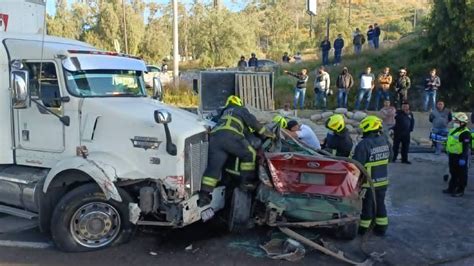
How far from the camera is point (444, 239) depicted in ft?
21.1

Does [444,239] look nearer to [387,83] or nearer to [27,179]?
[27,179]

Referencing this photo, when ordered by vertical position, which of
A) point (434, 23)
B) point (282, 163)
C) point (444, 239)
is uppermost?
point (434, 23)

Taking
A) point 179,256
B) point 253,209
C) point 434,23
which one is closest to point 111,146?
point 179,256

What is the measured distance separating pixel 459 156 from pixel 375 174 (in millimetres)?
3169

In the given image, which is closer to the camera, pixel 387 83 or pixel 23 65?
pixel 23 65

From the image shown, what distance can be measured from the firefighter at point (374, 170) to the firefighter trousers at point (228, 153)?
1510 millimetres

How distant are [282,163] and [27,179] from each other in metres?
3.24

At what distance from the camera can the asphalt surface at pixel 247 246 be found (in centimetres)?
560

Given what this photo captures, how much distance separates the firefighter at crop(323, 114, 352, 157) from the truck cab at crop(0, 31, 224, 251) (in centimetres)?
207

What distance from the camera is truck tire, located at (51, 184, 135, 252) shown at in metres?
5.71

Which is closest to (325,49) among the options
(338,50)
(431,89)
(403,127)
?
(338,50)

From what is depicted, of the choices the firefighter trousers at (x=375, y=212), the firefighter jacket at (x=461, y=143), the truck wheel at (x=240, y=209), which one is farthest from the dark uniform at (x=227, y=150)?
the firefighter jacket at (x=461, y=143)

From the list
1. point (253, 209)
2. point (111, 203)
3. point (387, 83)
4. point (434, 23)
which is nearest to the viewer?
point (111, 203)

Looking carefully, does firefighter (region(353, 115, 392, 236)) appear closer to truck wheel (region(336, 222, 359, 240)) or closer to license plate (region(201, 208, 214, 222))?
truck wheel (region(336, 222, 359, 240))
